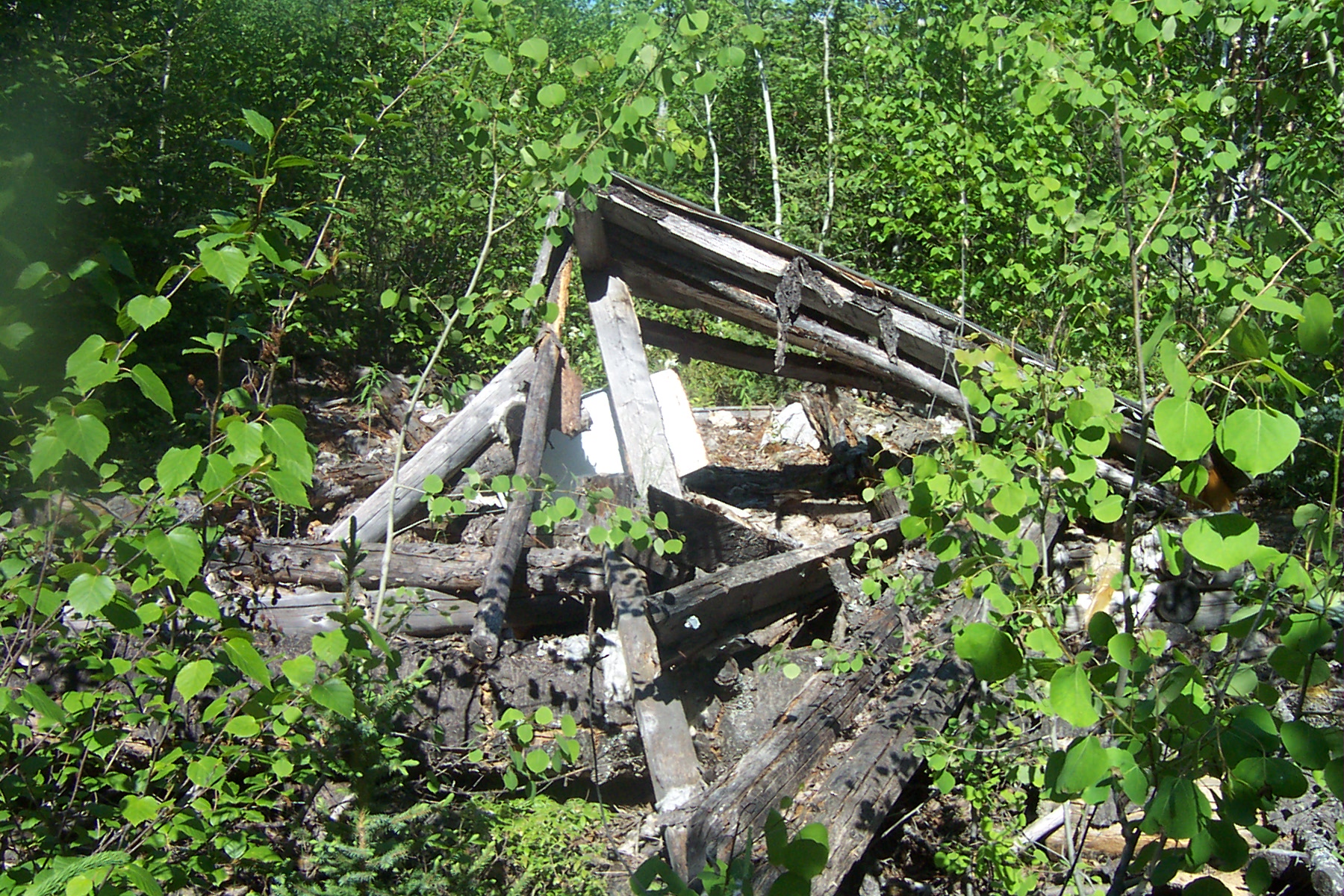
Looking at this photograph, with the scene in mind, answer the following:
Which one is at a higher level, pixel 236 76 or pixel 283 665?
pixel 236 76

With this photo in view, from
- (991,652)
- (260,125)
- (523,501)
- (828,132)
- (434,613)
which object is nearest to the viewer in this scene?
(991,652)

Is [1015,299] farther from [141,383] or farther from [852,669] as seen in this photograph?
[141,383]

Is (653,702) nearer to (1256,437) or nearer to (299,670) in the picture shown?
(299,670)

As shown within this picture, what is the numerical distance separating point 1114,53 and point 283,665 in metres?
2.62

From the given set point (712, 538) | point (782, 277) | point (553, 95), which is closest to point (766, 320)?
point (782, 277)

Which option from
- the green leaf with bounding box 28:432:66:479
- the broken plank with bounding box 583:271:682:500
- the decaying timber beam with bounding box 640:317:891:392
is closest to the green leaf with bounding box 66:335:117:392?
the green leaf with bounding box 28:432:66:479

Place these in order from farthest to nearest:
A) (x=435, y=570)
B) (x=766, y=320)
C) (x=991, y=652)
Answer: (x=766, y=320), (x=435, y=570), (x=991, y=652)

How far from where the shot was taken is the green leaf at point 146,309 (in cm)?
150

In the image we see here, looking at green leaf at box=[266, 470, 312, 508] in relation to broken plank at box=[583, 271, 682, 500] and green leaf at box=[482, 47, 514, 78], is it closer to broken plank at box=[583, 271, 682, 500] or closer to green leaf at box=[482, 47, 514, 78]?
green leaf at box=[482, 47, 514, 78]

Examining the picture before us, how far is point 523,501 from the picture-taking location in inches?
170

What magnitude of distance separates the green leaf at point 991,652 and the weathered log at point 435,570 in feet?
10.6

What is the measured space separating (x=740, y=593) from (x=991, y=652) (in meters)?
2.66

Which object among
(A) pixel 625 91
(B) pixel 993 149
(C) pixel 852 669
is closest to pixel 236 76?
(B) pixel 993 149

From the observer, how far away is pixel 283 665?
5.57 ft
